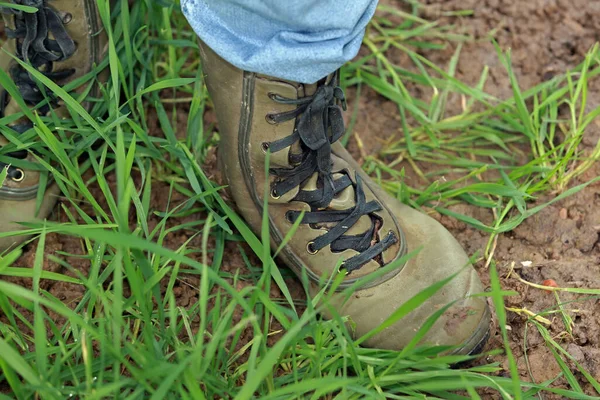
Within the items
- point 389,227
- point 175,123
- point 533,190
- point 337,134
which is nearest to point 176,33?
point 175,123

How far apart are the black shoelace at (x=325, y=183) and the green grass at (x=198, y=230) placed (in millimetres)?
88

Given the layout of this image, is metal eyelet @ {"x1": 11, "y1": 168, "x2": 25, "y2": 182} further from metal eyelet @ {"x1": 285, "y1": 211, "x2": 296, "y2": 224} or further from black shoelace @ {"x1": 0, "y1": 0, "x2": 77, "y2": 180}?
metal eyelet @ {"x1": 285, "y1": 211, "x2": 296, "y2": 224}

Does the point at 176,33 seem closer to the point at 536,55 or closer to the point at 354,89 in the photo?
the point at 354,89

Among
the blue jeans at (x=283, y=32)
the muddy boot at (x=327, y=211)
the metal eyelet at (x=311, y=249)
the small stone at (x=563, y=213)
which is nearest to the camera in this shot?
the blue jeans at (x=283, y=32)

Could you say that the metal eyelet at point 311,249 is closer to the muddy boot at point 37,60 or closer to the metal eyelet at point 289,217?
the metal eyelet at point 289,217

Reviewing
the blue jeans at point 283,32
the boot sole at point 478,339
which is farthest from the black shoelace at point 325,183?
the boot sole at point 478,339

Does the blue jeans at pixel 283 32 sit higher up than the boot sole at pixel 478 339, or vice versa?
the blue jeans at pixel 283 32

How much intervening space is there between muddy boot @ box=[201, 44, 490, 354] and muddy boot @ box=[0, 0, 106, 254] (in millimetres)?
369

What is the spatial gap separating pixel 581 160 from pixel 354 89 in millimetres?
645

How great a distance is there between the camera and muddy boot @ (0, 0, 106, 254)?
1.52 meters

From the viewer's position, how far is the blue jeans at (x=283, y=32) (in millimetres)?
1142

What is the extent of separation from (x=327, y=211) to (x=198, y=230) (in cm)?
35

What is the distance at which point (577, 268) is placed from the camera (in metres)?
1.58

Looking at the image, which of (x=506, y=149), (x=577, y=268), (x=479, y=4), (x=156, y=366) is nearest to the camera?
(x=156, y=366)
